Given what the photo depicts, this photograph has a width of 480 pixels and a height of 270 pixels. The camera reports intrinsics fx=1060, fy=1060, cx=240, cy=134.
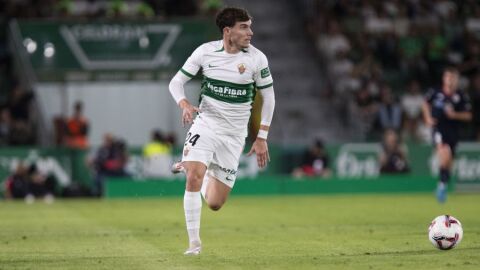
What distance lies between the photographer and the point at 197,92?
2775 cm

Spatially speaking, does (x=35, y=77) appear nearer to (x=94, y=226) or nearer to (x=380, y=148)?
(x=380, y=148)

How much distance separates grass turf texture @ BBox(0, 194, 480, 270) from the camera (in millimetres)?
10375

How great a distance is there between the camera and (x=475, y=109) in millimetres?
29203

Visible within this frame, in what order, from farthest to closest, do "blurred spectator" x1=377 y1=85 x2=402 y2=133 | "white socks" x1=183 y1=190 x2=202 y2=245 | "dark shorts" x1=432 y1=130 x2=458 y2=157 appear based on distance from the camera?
"blurred spectator" x1=377 y1=85 x2=402 y2=133
"dark shorts" x1=432 y1=130 x2=458 y2=157
"white socks" x1=183 y1=190 x2=202 y2=245

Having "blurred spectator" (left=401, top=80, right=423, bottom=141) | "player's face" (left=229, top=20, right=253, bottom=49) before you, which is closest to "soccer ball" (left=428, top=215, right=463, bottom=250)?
"player's face" (left=229, top=20, right=253, bottom=49)

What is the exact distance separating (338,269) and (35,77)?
58.2ft

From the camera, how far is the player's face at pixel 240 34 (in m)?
11.4

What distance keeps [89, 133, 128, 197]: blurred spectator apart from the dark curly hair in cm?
1426

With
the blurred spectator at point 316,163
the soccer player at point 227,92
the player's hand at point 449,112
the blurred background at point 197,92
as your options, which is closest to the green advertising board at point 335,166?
the blurred background at point 197,92

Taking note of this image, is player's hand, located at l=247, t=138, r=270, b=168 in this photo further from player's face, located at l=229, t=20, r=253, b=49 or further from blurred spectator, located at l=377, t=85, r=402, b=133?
blurred spectator, located at l=377, t=85, r=402, b=133

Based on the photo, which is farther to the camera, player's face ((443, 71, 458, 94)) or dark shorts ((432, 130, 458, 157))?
dark shorts ((432, 130, 458, 157))

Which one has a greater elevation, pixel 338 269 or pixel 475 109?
pixel 338 269

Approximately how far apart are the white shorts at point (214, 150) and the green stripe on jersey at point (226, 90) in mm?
360

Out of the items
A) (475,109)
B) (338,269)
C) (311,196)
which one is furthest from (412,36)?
(338,269)
